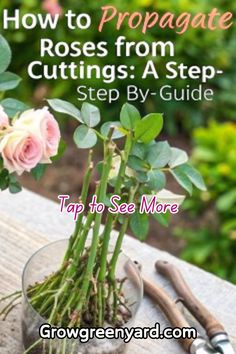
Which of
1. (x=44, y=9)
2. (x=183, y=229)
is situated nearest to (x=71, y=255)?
(x=183, y=229)

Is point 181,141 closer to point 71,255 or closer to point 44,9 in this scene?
point 44,9

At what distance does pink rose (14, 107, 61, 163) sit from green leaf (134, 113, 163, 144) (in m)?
0.10

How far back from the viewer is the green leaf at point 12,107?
1036 millimetres

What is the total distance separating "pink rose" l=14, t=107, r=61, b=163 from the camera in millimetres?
967

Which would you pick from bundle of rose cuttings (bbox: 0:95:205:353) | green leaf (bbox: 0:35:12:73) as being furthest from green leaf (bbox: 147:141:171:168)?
green leaf (bbox: 0:35:12:73)

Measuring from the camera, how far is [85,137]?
0.99m

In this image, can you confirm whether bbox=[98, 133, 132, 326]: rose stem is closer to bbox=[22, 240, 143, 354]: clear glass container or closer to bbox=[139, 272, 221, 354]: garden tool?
bbox=[22, 240, 143, 354]: clear glass container

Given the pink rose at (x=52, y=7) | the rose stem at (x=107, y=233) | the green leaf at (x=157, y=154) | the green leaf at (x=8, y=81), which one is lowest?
the rose stem at (x=107, y=233)

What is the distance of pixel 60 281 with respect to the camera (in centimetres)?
107

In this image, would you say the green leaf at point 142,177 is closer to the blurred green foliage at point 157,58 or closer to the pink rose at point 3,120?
the pink rose at point 3,120

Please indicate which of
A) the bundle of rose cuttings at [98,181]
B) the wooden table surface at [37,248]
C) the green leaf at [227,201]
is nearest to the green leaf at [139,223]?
the bundle of rose cuttings at [98,181]

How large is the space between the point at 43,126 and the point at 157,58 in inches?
70.9

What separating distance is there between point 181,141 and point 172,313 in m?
1.76

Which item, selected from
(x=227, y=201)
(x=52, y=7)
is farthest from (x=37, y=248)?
(x=52, y=7)
